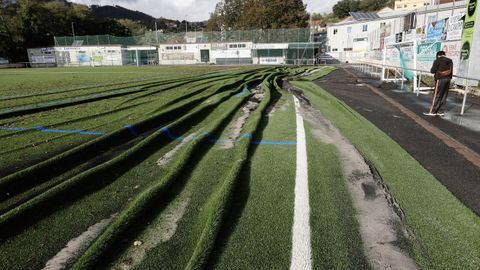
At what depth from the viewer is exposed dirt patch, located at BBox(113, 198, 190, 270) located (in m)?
2.81

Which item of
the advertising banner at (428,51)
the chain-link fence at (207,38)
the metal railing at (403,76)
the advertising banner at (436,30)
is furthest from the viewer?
the chain-link fence at (207,38)

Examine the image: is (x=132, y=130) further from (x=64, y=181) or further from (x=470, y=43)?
(x=470, y=43)

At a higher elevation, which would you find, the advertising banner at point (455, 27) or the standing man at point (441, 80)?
the advertising banner at point (455, 27)

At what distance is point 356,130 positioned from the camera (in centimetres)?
Answer: 744

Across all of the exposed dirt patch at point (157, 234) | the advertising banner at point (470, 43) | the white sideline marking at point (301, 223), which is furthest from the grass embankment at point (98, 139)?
the advertising banner at point (470, 43)

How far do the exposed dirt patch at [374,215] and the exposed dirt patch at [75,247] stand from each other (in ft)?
8.42

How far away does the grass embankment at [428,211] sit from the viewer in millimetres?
2863

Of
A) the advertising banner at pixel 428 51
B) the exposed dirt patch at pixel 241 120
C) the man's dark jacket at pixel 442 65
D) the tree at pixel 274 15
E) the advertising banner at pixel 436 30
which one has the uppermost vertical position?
the tree at pixel 274 15

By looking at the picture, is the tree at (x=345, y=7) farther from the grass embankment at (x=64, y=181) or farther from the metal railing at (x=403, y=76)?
the grass embankment at (x=64, y=181)

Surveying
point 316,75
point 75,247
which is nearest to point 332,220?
point 75,247

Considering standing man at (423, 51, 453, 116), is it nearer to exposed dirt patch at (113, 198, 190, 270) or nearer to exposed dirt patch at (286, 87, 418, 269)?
exposed dirt patch at (286, 87, 418, 269)

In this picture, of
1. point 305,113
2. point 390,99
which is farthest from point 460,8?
point 305,113

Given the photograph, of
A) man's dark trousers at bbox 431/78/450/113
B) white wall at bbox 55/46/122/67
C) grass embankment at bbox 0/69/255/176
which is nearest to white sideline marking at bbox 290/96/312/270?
grass embankment at bbox 0/69/255/176

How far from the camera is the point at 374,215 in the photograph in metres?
3.61
